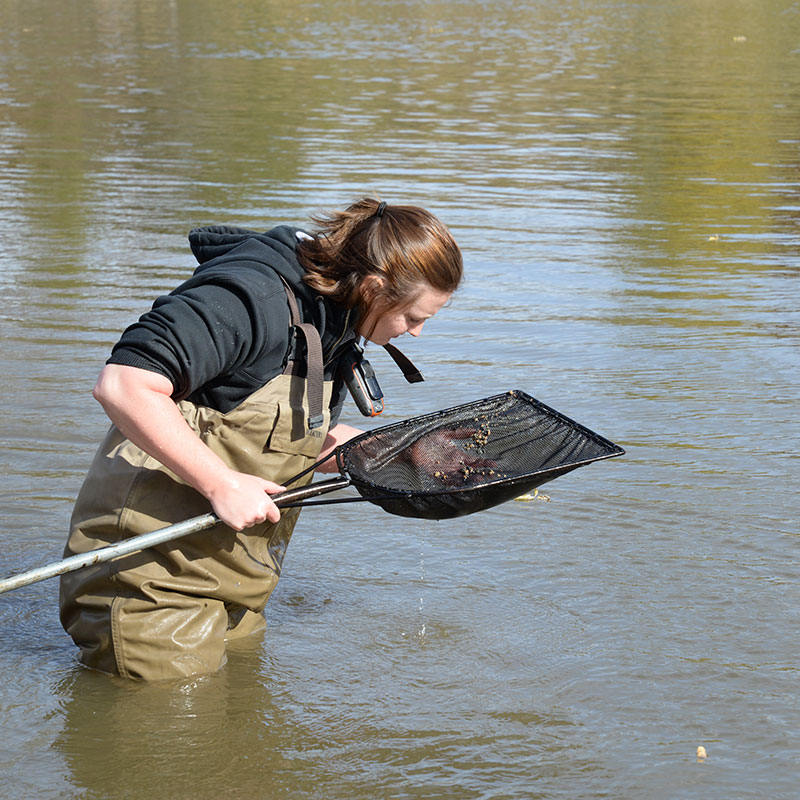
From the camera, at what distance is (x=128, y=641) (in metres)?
3.46

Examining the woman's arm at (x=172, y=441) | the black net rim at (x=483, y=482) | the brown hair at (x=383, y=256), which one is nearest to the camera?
the woman's arm at (x=172, y=441)

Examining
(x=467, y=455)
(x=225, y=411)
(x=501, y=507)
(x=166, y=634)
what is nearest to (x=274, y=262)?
(x=225, y=411)

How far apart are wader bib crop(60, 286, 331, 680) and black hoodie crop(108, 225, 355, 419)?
6cm

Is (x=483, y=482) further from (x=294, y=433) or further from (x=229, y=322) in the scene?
(x=229, y=322)

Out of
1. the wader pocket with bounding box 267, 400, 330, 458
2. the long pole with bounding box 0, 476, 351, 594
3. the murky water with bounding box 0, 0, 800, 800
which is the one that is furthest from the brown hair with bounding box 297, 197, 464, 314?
the murky water with bounding box 0, 0, 800, 800

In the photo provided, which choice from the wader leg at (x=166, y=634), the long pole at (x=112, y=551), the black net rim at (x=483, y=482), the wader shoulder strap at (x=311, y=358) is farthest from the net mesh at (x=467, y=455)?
the wader leg at (x=166, y=634)

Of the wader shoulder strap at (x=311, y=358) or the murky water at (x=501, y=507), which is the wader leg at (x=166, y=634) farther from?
the wader shoulder strap at (x=311, y=358)

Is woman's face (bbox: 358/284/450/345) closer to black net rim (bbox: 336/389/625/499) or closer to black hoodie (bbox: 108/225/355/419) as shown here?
black hoodie (bbox: 108/225/355/419)

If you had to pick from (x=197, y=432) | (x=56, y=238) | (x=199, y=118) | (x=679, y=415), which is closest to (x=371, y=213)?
(x=197, y=432)

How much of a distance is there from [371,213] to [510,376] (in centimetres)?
323

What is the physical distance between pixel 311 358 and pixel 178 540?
638 millimetres

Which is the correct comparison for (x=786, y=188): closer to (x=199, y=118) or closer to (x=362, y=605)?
(x=199, y=118)

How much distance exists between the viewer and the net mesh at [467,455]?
343cm

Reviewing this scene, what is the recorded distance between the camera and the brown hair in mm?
3230
